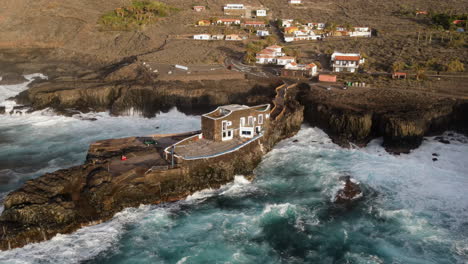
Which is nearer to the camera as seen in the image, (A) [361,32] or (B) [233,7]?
(A) [361,32]

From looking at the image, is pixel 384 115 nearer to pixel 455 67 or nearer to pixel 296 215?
pixel 296 215

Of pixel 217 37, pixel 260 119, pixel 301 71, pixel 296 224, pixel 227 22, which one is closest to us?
pixel 296 224

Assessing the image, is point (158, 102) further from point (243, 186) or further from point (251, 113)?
point (243, 186)

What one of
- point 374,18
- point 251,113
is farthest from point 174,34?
point 251,113

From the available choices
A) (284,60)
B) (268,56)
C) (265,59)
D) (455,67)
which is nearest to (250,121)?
(284,60)

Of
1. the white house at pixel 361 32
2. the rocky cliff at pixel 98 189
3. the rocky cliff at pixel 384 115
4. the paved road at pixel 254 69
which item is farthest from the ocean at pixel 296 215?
the white house at pixel 361 32
